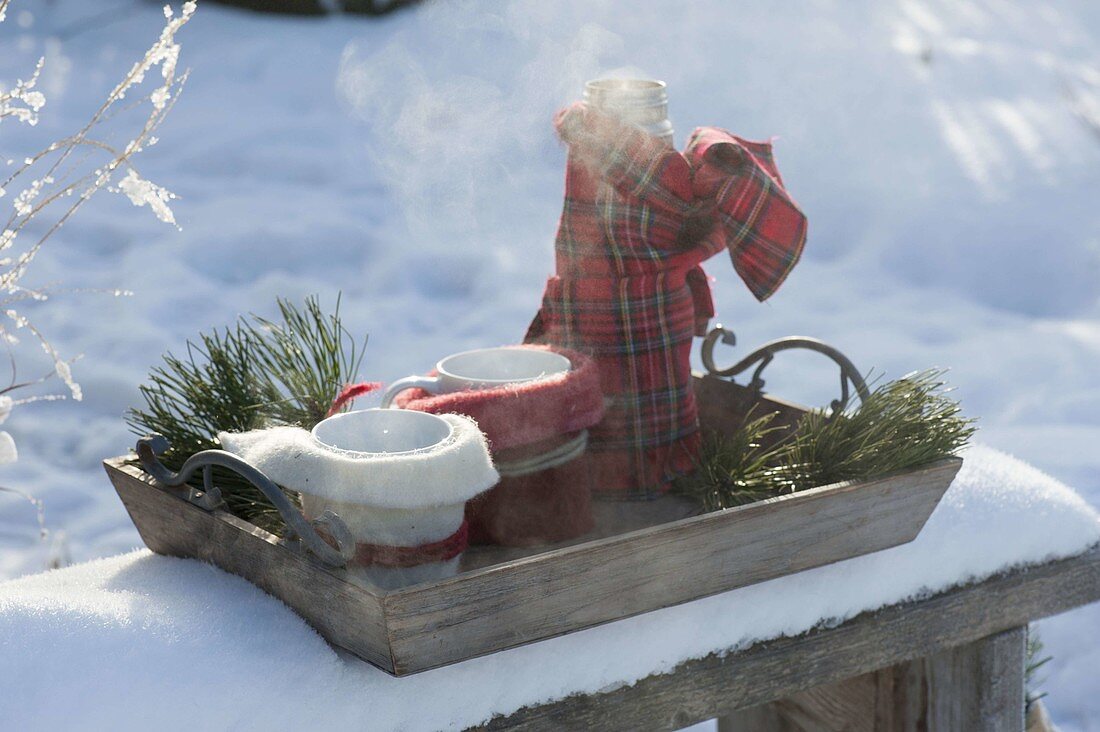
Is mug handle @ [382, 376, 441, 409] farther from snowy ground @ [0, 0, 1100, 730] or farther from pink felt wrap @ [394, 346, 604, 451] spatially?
snowy ground @ [0, 0, 1100, 730]

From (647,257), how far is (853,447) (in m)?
0.24

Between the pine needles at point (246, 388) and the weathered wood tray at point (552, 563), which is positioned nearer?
the weathered wood tray at point (552, 563)

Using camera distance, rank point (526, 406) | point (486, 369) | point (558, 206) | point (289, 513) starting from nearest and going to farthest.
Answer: point (289, 513) → point (526, 406) → point (486, 369) → point (558, 206)

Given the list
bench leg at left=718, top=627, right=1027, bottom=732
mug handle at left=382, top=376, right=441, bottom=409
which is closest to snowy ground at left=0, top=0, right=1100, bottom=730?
bench leg at left=718, top=627, right=1027, bottom=732

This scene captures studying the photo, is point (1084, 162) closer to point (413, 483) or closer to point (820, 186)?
point (820, 186)

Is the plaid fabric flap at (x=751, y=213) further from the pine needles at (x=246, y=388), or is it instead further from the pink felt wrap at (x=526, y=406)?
the pine needles at (x=246, y=388)

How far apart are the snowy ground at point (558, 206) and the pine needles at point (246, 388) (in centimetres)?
101

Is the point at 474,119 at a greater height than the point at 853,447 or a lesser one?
greater

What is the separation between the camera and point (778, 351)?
3.88 ft

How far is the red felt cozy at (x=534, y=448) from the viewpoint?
2.86ft

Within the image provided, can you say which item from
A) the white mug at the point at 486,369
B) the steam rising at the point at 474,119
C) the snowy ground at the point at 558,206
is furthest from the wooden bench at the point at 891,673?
the snowy ground at the point at 558,206

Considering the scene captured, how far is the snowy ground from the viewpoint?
8.17ft

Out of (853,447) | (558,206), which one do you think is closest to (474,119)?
(853,447)

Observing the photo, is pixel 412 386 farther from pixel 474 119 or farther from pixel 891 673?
pixel 891 673
